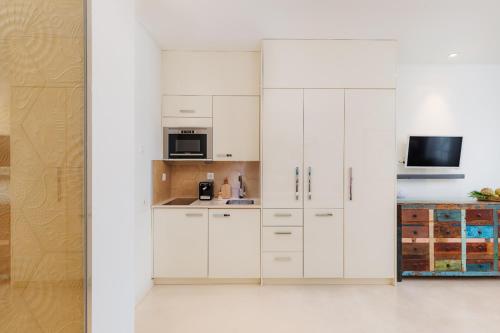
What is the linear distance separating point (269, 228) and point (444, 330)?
5.51ft

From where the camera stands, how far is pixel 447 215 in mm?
3209

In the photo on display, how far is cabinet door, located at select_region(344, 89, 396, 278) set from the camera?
306cm

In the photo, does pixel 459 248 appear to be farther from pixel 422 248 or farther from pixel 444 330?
pixel 444 330

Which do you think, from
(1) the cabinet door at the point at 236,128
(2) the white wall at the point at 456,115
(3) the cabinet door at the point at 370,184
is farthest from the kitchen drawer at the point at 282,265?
(2) the white wall at the point at 456,115

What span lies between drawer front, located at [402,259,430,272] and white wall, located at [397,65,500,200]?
2.95ft

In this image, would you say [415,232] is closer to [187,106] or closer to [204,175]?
[204,175]

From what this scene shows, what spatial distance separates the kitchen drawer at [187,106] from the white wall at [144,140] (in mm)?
163

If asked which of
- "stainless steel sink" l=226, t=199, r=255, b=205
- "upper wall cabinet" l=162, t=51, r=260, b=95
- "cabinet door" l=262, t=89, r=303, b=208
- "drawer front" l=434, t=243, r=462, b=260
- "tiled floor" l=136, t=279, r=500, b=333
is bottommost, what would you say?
"tiled floor" l=136, t=279, r=500, b=333

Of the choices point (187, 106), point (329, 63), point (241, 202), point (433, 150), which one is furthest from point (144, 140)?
point (433, 150)

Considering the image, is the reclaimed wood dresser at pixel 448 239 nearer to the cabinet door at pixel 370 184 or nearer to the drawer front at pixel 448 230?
the drawer front at pixel 448 230

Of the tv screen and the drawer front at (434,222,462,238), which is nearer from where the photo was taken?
the drawer front at (434,222,462,238)

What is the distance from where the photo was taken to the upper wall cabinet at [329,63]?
120 inches

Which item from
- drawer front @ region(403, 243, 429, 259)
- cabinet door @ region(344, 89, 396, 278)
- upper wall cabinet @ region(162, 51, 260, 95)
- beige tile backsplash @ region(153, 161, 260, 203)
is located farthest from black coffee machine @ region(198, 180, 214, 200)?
drawer front @ region(403, 243, 429, 259)

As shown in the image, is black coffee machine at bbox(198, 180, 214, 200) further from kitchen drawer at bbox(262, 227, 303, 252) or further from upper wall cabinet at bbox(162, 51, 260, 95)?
upper wall cabinet at bbox(162, 51, 260, 95)
